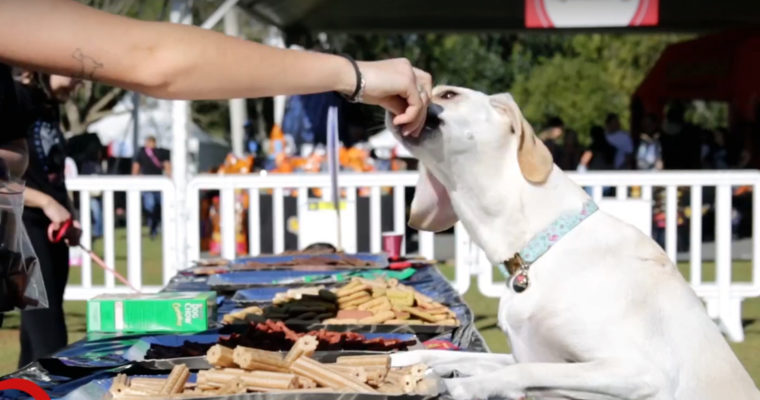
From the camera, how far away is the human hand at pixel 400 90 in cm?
281

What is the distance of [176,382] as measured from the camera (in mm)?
2453

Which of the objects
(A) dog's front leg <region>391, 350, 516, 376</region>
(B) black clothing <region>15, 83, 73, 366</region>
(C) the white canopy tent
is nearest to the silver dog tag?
(A) dog's front leg <region>391, 350, 516, 376</region>

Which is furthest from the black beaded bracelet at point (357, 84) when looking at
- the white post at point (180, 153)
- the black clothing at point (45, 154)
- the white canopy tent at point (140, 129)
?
the white canopy tent at point (140, 129)

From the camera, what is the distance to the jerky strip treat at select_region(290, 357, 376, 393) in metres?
2.41

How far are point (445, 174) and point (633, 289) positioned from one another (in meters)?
0.67

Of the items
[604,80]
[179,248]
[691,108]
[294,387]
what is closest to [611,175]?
[179,248]

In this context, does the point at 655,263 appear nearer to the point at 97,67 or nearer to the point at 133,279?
the point at 97,67

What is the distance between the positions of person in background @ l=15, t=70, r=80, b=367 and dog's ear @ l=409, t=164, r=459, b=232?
2.10 metres

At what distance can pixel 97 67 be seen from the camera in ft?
7.37

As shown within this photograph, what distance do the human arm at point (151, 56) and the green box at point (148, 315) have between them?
1.25 m

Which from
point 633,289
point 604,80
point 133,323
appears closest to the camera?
point 633,289

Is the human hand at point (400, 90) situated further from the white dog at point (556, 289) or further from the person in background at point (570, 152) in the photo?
the person in background at point (570, 152)

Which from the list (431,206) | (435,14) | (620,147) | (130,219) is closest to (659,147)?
(620,147)

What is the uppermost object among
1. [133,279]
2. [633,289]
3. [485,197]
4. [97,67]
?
[97,67]
